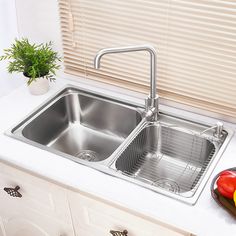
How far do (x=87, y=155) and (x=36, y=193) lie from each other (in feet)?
1.08

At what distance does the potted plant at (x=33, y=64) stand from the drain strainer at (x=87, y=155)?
1.09 feet

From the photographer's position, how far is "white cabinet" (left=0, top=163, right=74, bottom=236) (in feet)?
4.93

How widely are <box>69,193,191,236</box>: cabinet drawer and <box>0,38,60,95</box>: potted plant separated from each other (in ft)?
1.96

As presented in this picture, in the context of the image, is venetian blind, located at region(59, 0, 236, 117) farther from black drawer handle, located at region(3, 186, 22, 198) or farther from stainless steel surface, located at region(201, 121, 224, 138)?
black drawer handle, located at region(3, 186, 22, 198)

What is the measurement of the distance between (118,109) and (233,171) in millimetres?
651

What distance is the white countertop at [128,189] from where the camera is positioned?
120 cm

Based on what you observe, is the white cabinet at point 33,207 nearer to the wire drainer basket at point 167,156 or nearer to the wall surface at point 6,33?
the wire drainer basket at point 167,156

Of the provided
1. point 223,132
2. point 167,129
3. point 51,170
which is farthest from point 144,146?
point 51,170

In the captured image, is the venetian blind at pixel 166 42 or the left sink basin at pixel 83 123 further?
the left sink basin at pixel 83 123

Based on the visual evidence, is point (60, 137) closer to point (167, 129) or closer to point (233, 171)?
point (167, 129)

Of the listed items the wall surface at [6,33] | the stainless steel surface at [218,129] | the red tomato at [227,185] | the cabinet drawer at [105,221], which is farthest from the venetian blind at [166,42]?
the cabinet drawer at [105,221]

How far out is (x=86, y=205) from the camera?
142 cm

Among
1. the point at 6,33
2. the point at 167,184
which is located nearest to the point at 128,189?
the point at 167,184

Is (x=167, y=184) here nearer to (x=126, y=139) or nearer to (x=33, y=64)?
(x=126, y=139)
